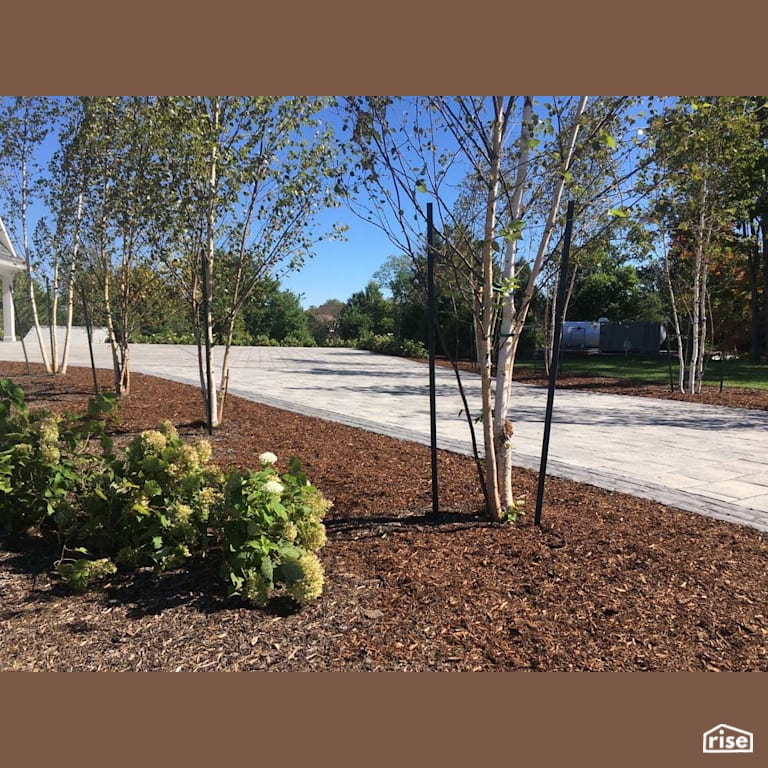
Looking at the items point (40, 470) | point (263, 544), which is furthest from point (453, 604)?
point (40, 470)

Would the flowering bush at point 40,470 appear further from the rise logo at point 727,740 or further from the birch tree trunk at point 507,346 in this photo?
the rise logo at point 727,740

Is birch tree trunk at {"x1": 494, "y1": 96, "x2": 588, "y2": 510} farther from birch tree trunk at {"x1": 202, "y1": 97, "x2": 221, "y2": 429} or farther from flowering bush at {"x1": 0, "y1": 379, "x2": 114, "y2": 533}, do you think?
birch tree trunk at {"x1": 202, "y1": 97, "x2": 221, "y2": 429}

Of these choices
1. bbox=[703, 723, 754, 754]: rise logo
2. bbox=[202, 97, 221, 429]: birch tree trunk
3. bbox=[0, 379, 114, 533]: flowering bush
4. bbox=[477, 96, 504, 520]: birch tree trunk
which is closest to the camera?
bbox=[703, 723, 754, 754]: rise logo

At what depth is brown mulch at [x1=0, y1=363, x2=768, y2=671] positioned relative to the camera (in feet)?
7.50

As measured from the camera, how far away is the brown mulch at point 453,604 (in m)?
2.29

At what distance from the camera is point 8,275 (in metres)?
22.5

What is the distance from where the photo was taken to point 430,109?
11.1 ft

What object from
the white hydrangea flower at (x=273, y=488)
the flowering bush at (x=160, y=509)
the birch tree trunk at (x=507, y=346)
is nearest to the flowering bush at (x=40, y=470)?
the flowering bush at (x=160, y=509)

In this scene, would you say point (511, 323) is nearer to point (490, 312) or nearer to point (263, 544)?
point (490, 312)

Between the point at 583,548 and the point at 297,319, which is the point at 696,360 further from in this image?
the point at 297,319

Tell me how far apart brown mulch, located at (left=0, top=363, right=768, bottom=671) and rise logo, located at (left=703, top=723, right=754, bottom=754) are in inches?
14.2

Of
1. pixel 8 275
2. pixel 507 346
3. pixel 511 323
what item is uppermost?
pixel 8 275

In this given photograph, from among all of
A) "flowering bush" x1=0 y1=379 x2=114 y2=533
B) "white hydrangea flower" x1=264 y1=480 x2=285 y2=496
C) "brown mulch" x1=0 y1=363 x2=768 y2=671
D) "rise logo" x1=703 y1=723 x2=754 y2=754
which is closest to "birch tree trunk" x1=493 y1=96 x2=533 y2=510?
"brown mulch" x1=0 y1=363 x2=768 y2=671

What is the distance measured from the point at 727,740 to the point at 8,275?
26881 millimetres
